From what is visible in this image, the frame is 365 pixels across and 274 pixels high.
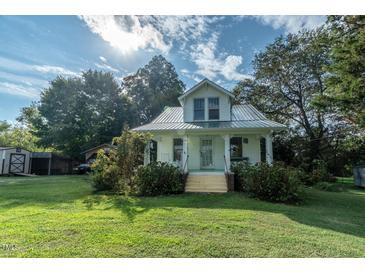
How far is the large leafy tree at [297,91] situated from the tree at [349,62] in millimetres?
10497

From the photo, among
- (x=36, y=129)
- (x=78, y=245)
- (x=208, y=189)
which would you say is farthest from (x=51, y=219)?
(x=36, y=129)

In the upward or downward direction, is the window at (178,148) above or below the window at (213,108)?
below

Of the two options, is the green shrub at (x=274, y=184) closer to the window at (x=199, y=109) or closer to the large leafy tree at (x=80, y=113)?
the window at (x=199, y=109)

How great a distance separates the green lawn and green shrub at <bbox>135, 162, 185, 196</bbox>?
6.14 ft

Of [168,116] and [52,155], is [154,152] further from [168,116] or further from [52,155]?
[52,155]

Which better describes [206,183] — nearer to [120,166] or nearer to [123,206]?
[120,166]

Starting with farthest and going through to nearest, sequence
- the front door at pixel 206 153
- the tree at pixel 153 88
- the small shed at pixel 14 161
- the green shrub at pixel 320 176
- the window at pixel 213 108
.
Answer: the tree at pixel 153 88, the small shed at pixel 14 161, the green shrub at pixel 320 176, the window at pixel 213 108, the front door at pixel 206 153

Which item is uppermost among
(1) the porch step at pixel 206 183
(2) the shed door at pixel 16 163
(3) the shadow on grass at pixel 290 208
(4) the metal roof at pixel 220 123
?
(4) the metal roof at pixel 220 123

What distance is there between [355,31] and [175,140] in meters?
10.1

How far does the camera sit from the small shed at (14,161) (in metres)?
20.9

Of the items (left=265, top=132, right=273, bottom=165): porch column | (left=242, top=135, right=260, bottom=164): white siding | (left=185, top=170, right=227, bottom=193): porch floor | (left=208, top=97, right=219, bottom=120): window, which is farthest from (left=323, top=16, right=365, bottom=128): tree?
(left=185, top=170, right=227, bottom=193): porch floor

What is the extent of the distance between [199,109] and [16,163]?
21.2 metres

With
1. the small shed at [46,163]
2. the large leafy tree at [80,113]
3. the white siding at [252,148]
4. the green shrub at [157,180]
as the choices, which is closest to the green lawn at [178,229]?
the green shrub at [157,180]

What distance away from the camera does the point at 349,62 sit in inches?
338
